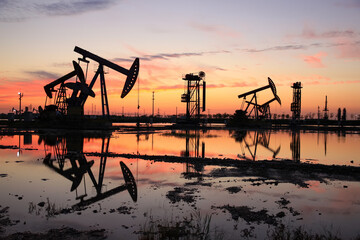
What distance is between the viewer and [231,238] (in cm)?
725

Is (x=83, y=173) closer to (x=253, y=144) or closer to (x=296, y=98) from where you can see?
(x=253, y=144)

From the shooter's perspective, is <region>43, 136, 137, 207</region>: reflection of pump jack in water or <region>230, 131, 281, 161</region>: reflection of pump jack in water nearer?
<region>43, 136, 137, 207</region>: reflection of pump jack in water

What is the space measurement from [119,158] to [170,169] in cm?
505

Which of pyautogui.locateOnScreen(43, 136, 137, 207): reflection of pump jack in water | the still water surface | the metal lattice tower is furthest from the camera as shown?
the metal lattice tower

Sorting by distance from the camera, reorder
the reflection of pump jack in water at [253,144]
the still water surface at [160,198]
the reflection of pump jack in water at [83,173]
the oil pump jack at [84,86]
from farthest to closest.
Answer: the oil pump jack at [84,86]
the reflection of pump jack in water at [253,144]
the reflection of pump jack in water at [83,173]
the still water surface at [160,198]

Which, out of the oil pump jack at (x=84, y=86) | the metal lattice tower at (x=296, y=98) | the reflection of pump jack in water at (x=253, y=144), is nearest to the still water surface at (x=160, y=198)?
the reflection of pump jack in water at (x=253, y=144)

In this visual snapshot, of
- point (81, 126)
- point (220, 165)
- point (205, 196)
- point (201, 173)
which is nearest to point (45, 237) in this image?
point (205, 196)

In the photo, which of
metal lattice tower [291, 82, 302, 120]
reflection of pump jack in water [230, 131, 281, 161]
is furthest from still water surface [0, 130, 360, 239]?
metal lattice tower [291, 82, 302, 120]

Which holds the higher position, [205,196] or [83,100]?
[83,100]

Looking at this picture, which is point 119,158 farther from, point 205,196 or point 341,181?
point 341,181

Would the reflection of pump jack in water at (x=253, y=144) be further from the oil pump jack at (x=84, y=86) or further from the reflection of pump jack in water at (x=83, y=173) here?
the oil pump jack at (x=84, y=86)

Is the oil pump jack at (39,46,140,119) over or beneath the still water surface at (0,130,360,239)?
over

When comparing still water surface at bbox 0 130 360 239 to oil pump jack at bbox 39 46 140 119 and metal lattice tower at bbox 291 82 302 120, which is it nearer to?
oil pump jack at bbox 39 46 140 119

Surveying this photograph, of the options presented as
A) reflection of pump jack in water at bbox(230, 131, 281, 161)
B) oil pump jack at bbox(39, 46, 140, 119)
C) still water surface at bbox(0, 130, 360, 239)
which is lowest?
still water surface at bbox(0, 130, 360, 239)
